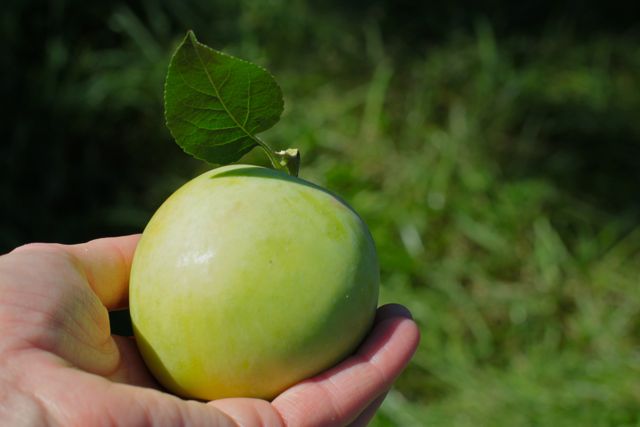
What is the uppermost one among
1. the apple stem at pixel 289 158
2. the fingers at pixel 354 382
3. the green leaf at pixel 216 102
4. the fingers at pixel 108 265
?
the green leaf at pixel 216 102

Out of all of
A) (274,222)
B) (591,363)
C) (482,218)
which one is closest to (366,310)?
(274,222)

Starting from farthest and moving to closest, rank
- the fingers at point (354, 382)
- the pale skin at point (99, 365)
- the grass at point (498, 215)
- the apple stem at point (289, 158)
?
the grass at point (498, 215) → the apple stem at point (289, 158) → the fingers at point (354, 382) → the pale skin at point (99, 365)

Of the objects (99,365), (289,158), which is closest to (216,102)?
(289,158)

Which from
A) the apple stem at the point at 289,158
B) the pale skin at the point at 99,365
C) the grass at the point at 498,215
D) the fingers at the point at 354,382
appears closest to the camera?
the pale skin at the point at 99,365

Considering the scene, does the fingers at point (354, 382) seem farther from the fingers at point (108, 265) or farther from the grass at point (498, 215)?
the grass at point (498, 215)

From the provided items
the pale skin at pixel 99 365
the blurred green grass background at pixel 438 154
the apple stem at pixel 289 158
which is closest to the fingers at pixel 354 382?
the pale skin at pixel 99 365

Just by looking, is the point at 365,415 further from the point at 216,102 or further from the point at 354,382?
the point at 216,102

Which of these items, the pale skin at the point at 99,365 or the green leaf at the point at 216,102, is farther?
the green leaf at the point at 216,102

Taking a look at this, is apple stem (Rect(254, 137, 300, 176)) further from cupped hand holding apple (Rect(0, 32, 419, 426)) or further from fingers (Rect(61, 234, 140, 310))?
fingers (Rect(61, 234, 140, 310))
